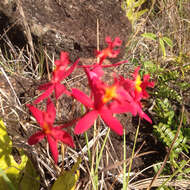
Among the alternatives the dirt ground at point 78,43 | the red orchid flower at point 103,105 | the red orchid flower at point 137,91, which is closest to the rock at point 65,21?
the dirt ground at point 78,43

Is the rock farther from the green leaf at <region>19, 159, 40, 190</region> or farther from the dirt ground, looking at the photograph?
the green leaf at <region>19, 159, 40, 190</region>

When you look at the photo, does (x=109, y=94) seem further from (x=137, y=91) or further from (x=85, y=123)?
(x=137, y=91)

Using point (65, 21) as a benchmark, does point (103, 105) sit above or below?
below

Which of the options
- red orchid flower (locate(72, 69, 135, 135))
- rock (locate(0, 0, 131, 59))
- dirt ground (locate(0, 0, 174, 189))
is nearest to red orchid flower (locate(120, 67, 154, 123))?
red orchid flower (locate(72, 69, 135, 135))

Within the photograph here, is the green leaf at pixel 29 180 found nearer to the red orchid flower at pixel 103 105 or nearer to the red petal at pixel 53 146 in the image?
the red petal at pixel 53 146

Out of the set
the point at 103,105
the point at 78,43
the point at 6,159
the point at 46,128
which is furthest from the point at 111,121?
the point at 78,43

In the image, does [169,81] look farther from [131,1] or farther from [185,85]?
[131,1]

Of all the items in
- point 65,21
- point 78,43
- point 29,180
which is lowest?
point 29,180

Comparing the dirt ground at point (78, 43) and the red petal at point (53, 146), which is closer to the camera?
the red petal at point (53, 146)

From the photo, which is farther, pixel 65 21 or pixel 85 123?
pixel 65 21
